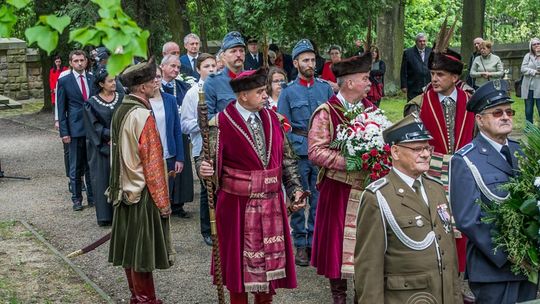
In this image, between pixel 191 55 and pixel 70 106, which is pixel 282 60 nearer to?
pixel 191 55

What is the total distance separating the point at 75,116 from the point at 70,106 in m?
0.22

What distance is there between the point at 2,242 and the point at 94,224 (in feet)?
3.93

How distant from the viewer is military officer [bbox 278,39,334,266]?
8648 mm

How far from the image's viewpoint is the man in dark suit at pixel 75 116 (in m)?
11.7

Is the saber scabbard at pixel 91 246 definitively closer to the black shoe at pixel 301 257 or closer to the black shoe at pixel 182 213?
the black shoe at pixel 301 257

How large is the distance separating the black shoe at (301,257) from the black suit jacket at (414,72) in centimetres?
947

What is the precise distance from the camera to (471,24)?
20.2 meters

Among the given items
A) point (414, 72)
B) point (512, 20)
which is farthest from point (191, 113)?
point (512, 20)

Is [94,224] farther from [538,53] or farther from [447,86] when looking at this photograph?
[538,53]

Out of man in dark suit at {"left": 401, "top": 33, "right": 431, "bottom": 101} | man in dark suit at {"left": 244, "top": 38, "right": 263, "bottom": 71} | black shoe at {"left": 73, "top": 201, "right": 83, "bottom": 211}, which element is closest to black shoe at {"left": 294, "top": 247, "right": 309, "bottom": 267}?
black shoe at {"left": 73, "top": 201, "right": 83, "bottom": 211}

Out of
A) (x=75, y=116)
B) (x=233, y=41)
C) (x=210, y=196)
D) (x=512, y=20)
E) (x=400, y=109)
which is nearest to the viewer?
(x=210, y=196)

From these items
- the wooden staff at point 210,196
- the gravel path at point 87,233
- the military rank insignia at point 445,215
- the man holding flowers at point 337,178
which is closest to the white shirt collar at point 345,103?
the man holding flowers at point 337,178

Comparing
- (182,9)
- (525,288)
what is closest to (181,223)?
(525,288)

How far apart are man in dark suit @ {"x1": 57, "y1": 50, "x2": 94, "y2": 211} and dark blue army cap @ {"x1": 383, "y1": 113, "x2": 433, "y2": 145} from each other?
23.7 ft
